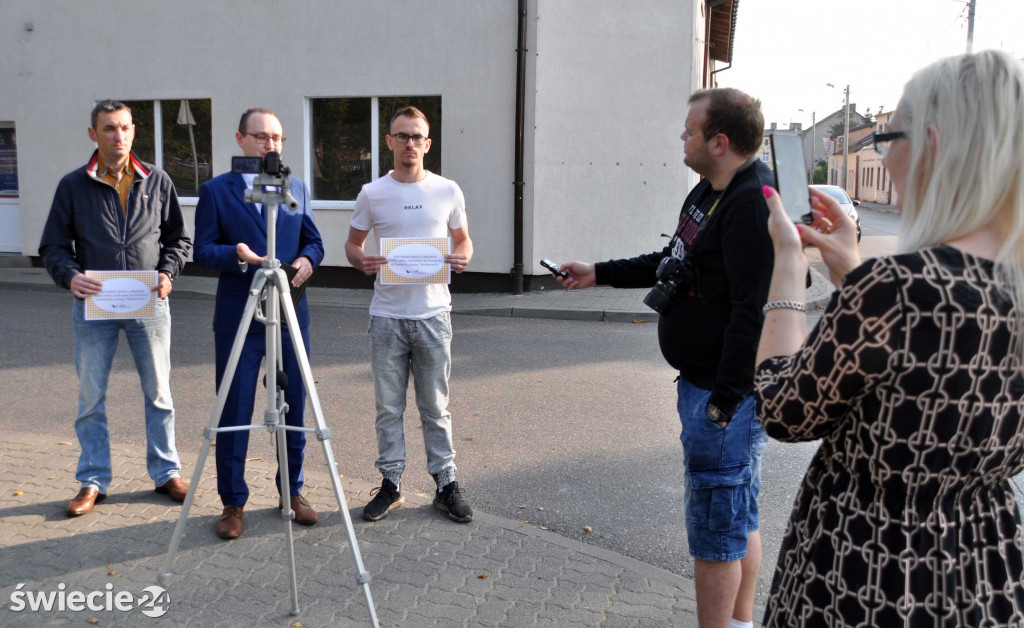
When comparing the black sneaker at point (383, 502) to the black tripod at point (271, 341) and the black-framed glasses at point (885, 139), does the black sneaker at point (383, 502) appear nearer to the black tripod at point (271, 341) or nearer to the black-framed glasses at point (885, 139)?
the black tripod at point (271, 341)

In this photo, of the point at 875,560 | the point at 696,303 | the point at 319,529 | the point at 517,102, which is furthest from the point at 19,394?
the point at 517,102

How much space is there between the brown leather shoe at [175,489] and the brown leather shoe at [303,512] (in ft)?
2.30

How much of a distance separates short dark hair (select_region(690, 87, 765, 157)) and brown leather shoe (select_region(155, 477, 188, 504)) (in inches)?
136

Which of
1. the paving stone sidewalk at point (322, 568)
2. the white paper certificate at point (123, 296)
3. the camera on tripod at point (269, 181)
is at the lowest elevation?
the paving stone sidewalk at point (322, 568)

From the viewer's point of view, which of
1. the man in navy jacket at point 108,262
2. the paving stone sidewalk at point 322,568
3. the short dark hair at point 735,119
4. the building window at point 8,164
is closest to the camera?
the short dark hair at point 735,119

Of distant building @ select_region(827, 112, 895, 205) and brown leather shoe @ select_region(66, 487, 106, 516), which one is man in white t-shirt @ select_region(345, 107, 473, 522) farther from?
distant building @ select_region(827, 112, 895, 205)

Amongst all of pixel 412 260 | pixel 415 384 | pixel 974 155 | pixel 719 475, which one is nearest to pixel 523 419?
pixel 415 384

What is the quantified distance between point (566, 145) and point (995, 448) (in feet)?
40.6

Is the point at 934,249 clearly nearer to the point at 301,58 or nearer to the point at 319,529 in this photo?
the point at 319,529

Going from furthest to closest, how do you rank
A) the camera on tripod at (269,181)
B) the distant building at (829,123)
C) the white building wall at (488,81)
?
1. the distant building at (829,123)
2. the white building wall at (488,81)
3. the camera on tripod at (269,181)

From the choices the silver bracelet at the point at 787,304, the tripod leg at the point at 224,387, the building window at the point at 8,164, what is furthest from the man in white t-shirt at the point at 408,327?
the building window at the point at 8,164

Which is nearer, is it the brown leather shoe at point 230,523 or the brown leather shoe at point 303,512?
the brown leather shoe at point 230,523

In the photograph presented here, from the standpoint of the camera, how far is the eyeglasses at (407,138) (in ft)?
14.8

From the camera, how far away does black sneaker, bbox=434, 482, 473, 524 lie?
177 inches
